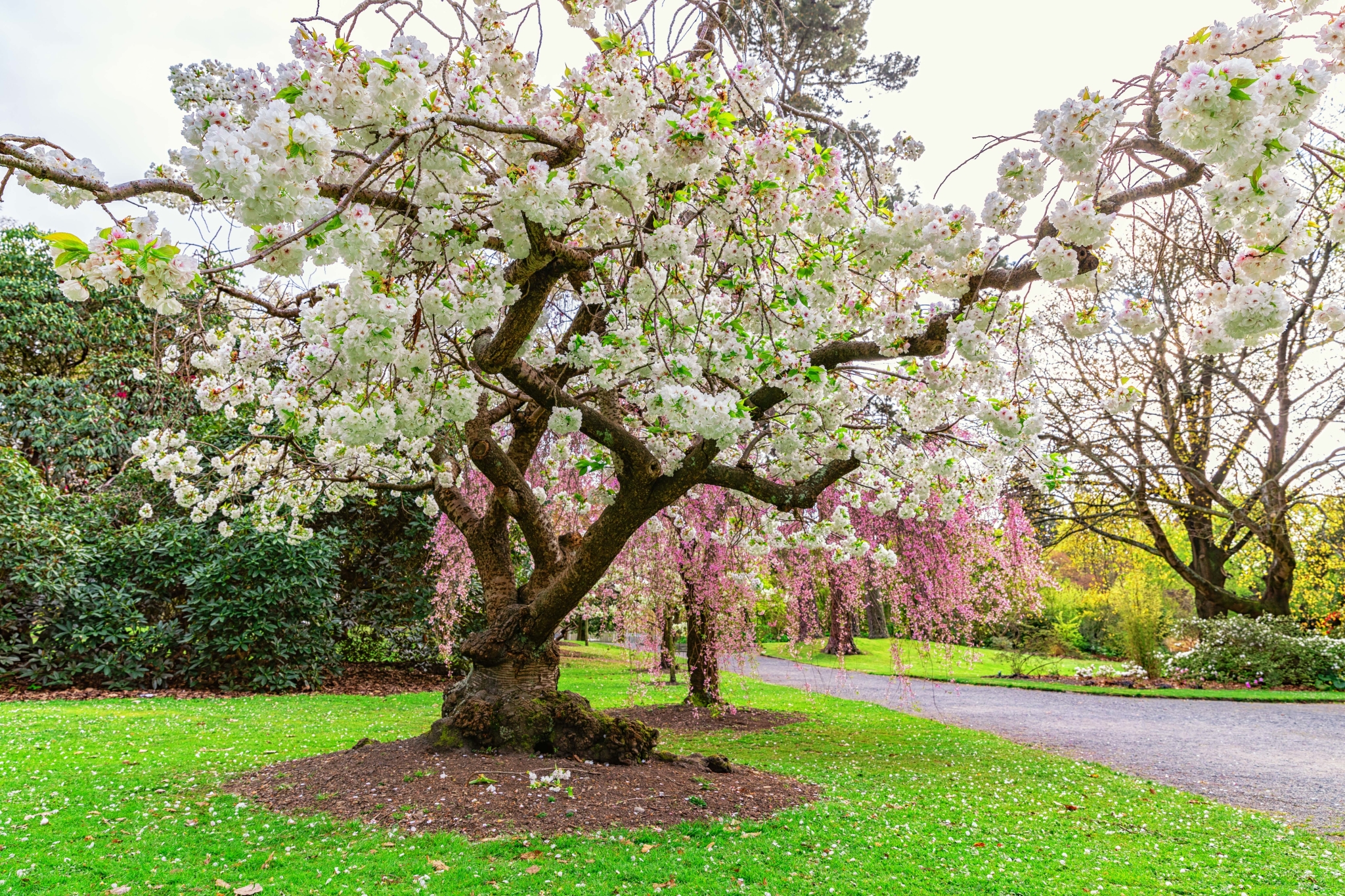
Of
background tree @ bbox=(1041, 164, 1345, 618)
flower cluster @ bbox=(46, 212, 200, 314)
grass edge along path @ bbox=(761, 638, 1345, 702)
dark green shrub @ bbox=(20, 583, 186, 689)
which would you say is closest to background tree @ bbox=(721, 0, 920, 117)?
background tree @ bbox=(1041, 164, 1345, 618)

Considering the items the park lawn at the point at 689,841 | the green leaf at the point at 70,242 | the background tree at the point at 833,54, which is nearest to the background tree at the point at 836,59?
the background tree at the point at 833,54

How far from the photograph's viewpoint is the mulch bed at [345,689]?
28.9ft

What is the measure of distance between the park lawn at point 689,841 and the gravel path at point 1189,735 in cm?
76

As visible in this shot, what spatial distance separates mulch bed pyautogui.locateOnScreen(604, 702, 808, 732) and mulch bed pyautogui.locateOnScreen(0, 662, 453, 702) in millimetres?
4017

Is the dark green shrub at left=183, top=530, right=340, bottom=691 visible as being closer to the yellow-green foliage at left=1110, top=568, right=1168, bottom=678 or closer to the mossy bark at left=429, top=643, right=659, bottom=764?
the mossy bark at left=429, top=643, right=659, bottom=764

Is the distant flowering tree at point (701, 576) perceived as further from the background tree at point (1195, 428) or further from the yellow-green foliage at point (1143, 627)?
the yellow-green foliage at point (1143, 627)

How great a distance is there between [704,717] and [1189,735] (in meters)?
5.92

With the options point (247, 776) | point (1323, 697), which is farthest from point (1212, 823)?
point (1323, 697)

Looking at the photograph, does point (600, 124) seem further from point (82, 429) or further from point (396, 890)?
point (82, 429)

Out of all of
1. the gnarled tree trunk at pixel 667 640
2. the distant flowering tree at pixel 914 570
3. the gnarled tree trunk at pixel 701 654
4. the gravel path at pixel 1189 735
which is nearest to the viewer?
the gravel path at pixel 1189 735

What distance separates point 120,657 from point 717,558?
8164mm

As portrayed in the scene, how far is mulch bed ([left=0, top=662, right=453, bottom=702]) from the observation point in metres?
8.80

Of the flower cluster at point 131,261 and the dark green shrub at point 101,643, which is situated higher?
the flower cluster at point 131,261

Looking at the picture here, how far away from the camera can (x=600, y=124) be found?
332cm
